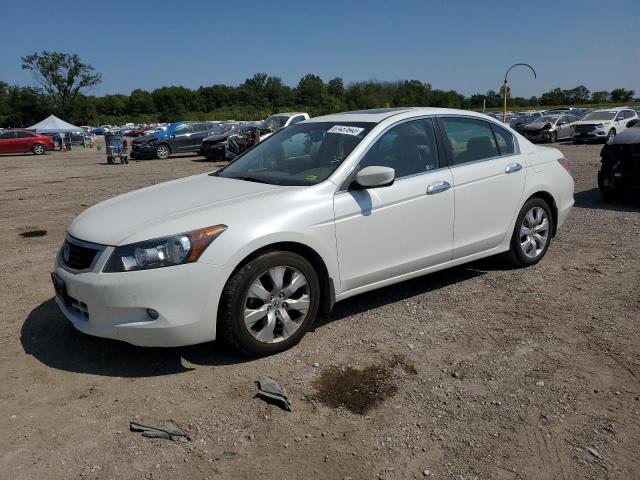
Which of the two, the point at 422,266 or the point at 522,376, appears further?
the point at 422,266

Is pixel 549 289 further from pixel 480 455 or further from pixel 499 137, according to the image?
pixel 480 455

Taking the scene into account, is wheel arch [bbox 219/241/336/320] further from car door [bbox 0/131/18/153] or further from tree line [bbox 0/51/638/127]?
tree line [bbox 0/51/638/127]

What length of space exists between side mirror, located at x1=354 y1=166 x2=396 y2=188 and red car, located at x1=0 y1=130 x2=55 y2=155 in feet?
107

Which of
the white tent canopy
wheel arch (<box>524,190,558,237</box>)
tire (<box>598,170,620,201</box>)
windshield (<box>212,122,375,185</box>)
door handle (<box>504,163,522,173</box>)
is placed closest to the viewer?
windshield (<box>212,122,375,185</box>)

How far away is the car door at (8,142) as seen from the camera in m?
30.9

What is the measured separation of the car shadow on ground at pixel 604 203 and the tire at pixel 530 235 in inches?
145

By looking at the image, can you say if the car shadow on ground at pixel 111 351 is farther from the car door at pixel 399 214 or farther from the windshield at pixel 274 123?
the windshield at pixel 274 123

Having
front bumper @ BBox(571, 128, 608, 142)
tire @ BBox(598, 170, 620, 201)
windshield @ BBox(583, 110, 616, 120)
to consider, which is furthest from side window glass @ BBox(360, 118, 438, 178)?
windshield @ BBox(583, 110, 616, 120)

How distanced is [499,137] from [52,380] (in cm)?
426

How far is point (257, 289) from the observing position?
360 centimetres

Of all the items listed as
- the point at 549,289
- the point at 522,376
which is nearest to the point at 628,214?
the point at 549,289

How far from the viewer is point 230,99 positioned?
13462 centimetres

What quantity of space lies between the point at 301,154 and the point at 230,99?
136m

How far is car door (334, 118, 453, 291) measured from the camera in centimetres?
403
